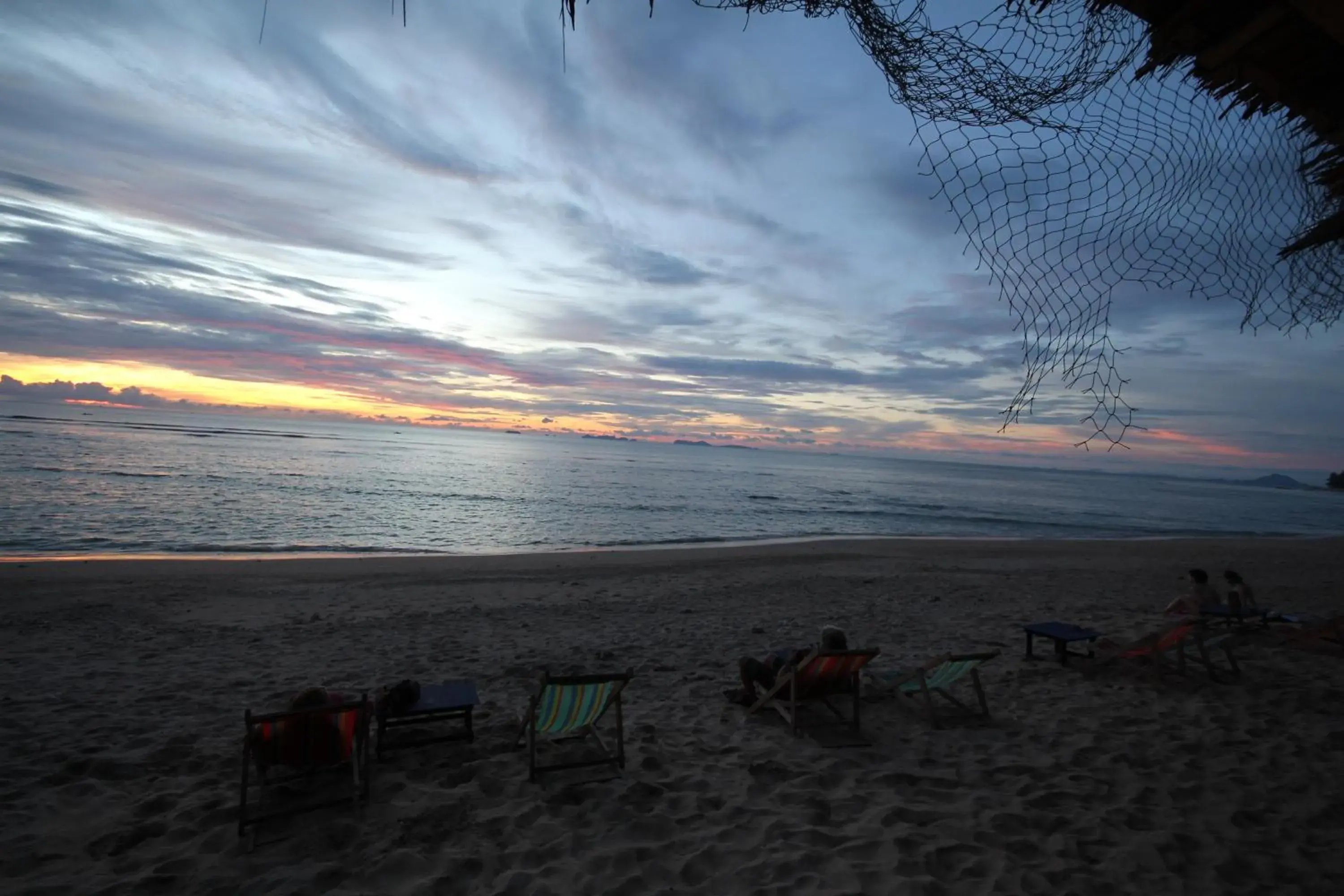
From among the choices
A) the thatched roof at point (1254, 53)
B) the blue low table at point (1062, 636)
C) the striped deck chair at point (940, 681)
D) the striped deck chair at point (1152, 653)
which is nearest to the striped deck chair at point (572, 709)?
the striped deck chair at point (940, 681)

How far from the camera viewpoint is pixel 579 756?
15.8 ft

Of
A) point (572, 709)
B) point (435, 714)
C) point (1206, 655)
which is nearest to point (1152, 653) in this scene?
point (1206, 655)

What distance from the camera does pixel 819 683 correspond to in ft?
17.7

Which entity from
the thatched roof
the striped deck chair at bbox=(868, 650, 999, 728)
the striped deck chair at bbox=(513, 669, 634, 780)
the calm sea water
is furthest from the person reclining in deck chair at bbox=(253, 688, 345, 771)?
the calm sea water

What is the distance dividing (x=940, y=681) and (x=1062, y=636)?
241 cm

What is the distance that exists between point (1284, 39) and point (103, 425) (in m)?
101

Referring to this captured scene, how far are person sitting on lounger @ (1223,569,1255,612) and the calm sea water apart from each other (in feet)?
52.0

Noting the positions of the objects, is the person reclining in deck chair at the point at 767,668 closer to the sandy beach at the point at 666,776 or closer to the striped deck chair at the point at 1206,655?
the sandy beach at the point at 666,776

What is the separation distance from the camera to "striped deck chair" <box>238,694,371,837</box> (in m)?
3.87

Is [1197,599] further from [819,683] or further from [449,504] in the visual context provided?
[449,504]

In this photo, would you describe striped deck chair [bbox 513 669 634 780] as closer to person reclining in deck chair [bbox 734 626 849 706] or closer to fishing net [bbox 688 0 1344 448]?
person reclining in deck chair [bbox 734 626 849 706]

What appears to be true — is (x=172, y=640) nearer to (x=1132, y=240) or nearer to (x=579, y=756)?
(x=579, y=756)

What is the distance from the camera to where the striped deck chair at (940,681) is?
5430 millimetres

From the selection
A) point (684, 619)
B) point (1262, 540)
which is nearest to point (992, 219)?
point (684, 619)
